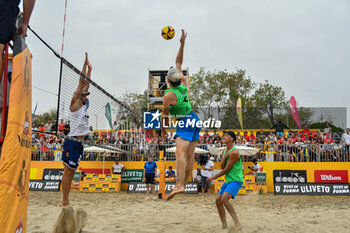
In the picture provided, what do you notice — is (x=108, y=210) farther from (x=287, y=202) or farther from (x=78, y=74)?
(x=287, y=202)

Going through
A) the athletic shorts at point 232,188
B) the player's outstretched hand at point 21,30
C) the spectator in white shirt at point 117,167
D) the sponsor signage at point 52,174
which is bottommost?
the sponsor signage at point 52,174

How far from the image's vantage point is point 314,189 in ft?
40.0

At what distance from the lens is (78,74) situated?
480cm

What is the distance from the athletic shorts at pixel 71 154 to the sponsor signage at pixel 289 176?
10667 millimetres

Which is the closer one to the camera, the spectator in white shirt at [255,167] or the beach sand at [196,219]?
the beach sand at [196,219]

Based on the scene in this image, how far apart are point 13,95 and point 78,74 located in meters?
2.06

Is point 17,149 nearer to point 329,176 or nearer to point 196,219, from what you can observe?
point 196,219

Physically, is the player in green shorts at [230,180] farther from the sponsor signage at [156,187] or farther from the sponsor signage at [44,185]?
the sponsor signage at [44,185]

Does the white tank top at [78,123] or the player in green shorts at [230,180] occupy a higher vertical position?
the white tank top at [78,123]

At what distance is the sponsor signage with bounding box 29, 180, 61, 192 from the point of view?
13.0 metres

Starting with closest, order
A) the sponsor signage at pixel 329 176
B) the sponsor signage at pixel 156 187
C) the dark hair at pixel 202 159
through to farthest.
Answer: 1. the sponsor signage at pixel 156 187
2. the dark hair at pixel 202 159
3. the sponsor signage at pixel 329 176

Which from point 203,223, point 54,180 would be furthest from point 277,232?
point 54,180

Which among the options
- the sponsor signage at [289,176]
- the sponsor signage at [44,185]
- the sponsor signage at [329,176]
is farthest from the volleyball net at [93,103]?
the sponsor signage at [329,176]

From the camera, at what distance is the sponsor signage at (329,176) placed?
13.3m
